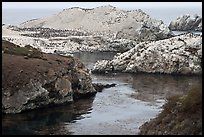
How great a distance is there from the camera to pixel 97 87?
83000 mm

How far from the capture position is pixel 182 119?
43531 millimetres

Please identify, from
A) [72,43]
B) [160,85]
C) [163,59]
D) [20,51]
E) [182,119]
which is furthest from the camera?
[72,43]

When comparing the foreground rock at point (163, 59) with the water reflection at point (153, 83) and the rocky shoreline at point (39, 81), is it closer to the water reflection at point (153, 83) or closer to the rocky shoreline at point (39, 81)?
the water reflection at point (153, 83)

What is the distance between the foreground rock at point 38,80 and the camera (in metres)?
66.1

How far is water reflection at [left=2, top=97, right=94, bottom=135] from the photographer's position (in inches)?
2184

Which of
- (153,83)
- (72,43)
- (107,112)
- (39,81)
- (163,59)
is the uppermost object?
(39,81)

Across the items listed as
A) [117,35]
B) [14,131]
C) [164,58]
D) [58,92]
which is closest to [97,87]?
[58,92]

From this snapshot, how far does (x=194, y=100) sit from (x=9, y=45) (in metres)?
48.8

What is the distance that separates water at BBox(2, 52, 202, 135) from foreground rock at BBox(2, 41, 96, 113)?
157cm

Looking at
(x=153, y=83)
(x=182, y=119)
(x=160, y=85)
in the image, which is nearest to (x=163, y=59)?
(x=153, y=83)

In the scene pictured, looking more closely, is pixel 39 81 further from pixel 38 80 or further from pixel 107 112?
pixel 107 112

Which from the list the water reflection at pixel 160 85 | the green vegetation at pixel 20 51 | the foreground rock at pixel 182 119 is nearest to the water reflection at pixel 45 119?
the water reflection at pixel 160 85

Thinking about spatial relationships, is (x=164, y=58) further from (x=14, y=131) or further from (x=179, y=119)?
(x=179, y=119)

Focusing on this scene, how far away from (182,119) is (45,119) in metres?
22.5
